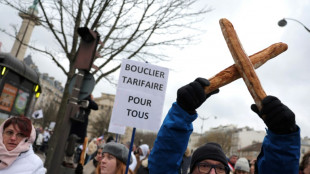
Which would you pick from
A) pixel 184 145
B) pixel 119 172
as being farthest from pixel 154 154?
pixel 119 172

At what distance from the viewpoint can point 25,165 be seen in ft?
10.1

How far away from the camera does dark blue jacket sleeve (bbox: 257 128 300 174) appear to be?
4.86 feet

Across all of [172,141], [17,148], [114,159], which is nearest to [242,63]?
[172,141]

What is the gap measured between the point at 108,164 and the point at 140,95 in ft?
3.19

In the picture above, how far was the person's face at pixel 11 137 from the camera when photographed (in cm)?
302

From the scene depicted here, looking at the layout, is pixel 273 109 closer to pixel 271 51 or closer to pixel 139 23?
pixel 271 51

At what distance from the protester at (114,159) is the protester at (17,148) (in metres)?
0.73

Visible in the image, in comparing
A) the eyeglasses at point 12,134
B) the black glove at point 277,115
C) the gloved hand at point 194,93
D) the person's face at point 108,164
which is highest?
the gloved hand at point 194,93

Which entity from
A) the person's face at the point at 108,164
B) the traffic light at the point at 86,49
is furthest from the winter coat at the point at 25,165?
the traffic light at the point at 86,49

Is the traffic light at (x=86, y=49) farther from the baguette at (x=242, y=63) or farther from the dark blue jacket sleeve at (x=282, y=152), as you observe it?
the dark blue jacket sleeve at (x=282, y=152)

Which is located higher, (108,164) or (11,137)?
(11,137)

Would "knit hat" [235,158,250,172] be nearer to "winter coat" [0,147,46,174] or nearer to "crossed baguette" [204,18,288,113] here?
"winter coat" [0,147,46,174]

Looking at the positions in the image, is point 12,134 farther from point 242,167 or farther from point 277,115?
point 242,167

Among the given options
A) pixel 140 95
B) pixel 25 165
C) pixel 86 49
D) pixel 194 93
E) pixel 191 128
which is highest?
pixel 86 49
